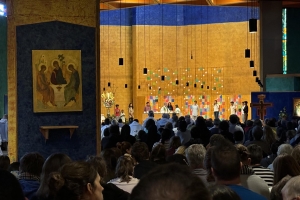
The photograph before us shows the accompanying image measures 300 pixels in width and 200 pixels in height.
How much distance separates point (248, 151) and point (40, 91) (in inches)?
237

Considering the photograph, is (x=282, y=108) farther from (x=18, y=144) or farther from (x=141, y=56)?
(x=18, y=144)

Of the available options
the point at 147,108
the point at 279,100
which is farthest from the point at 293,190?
the point at 147,108

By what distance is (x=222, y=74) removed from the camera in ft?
114

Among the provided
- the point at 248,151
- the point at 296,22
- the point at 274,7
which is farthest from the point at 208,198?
the point at 296,22

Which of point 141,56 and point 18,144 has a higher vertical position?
point 141,56

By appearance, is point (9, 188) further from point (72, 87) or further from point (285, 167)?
point (72, 87)

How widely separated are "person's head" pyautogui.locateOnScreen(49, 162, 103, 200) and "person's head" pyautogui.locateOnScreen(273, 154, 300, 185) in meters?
2.15

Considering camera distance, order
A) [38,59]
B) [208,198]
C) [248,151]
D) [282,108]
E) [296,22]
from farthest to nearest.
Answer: [296,22] < [282,108] < [38,59] < [248,151] < [208,198]

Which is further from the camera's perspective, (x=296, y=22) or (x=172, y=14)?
(x=172, y=14)

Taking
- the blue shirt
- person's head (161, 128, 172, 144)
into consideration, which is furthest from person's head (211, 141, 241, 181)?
person's head (161, 128, 172, 144)

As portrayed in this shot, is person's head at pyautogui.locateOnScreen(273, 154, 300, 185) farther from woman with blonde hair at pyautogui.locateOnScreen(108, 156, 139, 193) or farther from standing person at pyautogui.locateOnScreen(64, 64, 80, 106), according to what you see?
standing person at pyautogui.locateOnScreen(64, 64, 80, 106)

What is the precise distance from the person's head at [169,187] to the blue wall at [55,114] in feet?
34.0

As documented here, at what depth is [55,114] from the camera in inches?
468

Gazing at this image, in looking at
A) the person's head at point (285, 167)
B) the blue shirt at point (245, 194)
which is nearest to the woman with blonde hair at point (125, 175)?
the person's head at point (285, 167)
